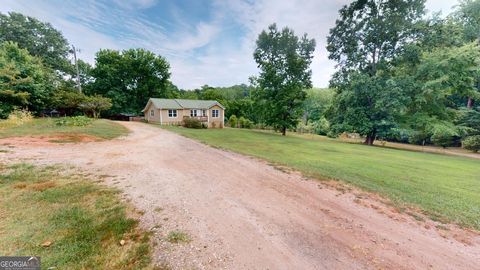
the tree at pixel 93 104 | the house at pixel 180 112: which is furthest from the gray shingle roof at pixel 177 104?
the tree at pixel 93 104

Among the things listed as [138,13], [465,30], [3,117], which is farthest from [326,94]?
[3,117]

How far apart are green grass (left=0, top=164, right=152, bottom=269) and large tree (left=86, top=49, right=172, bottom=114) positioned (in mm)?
33646

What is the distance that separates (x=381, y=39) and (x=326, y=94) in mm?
36127

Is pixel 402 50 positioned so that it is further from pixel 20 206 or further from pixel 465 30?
pixel 20 206

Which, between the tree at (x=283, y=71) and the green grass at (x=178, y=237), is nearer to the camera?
the green grass at (x=178, y=237)

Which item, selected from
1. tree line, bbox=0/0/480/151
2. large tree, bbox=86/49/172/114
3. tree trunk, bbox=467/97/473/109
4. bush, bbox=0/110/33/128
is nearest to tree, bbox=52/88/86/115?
tree line, bbox=0/0/480/151

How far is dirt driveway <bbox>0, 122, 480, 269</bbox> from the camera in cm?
279

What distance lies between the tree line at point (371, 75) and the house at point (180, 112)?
6.64 meters

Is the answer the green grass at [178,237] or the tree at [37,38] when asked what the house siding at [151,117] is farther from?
the green grass at [178,237]

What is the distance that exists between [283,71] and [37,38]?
131 feet

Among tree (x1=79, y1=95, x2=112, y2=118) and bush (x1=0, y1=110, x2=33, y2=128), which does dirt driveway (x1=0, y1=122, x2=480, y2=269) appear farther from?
tree (x1=79, y1=95, x2=112, y2=118)

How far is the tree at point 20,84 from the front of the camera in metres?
15.7

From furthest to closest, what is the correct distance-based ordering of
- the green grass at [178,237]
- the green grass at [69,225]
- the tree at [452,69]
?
the tree at [452,69], the green grass at [178,237], the green grass at [69,225]

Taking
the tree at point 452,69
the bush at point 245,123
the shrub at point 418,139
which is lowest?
the shrub at point 418,139
